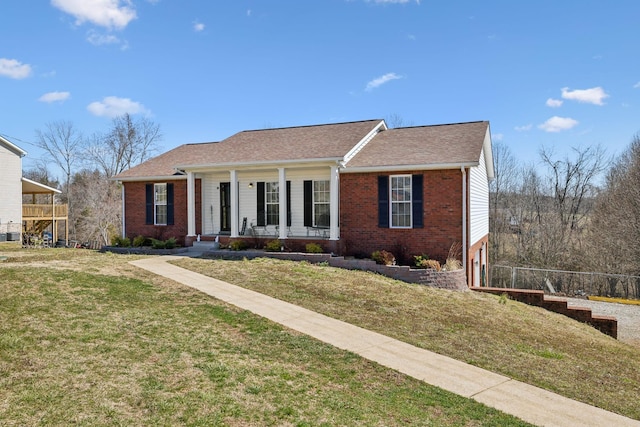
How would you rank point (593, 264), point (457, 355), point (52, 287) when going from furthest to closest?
point (593, 264) → point (52, 287) → point (457, 355)

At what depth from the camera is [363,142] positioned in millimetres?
16688

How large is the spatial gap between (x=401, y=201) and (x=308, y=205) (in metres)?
3.52

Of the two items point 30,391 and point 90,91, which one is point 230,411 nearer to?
point 30,391

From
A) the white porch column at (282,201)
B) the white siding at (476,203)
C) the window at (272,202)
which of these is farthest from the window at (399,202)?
the window at (272,202)

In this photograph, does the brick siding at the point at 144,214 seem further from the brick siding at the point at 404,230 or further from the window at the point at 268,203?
the brick siding at the point at 404,230

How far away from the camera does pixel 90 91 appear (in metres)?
25.5

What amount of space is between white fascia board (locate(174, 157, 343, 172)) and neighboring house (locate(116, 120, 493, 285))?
0.04 m

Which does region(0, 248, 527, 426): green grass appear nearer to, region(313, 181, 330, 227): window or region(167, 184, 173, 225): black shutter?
region(313, 181, 330, 227): window

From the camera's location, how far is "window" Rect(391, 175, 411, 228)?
14.5m

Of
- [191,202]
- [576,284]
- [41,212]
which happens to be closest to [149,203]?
[191,202]

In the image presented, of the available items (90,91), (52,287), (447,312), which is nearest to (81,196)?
(90,91)

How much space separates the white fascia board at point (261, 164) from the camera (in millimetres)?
14773

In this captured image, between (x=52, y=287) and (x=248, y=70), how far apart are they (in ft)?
52.1

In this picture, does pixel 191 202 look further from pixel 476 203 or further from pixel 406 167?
pixel 476 203
